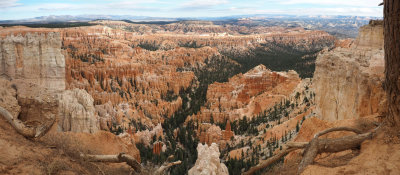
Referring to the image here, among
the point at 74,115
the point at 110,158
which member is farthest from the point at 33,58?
the point at 110,158

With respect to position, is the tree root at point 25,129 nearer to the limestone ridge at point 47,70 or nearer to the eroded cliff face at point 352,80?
the eroded cliff face at point 352,80

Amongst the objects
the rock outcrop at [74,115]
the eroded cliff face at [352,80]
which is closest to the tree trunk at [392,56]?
the eroded cliff face at [352,80]

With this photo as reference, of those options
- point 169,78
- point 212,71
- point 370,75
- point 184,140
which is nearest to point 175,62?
point 212,71

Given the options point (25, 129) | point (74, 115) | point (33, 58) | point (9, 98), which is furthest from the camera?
point (33, 58)

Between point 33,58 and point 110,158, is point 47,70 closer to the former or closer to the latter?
point 33,58

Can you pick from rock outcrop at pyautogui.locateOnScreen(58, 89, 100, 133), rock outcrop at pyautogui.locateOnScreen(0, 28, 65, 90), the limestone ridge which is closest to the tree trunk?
the limestone ridge

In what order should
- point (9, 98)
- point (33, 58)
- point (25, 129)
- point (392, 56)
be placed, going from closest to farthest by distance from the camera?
point (392, 56) → point (25, 129) → point (9, 98) → point (33, 58)

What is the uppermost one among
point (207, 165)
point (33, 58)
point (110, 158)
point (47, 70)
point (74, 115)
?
point (33, 58)

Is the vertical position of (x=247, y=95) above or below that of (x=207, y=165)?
below
